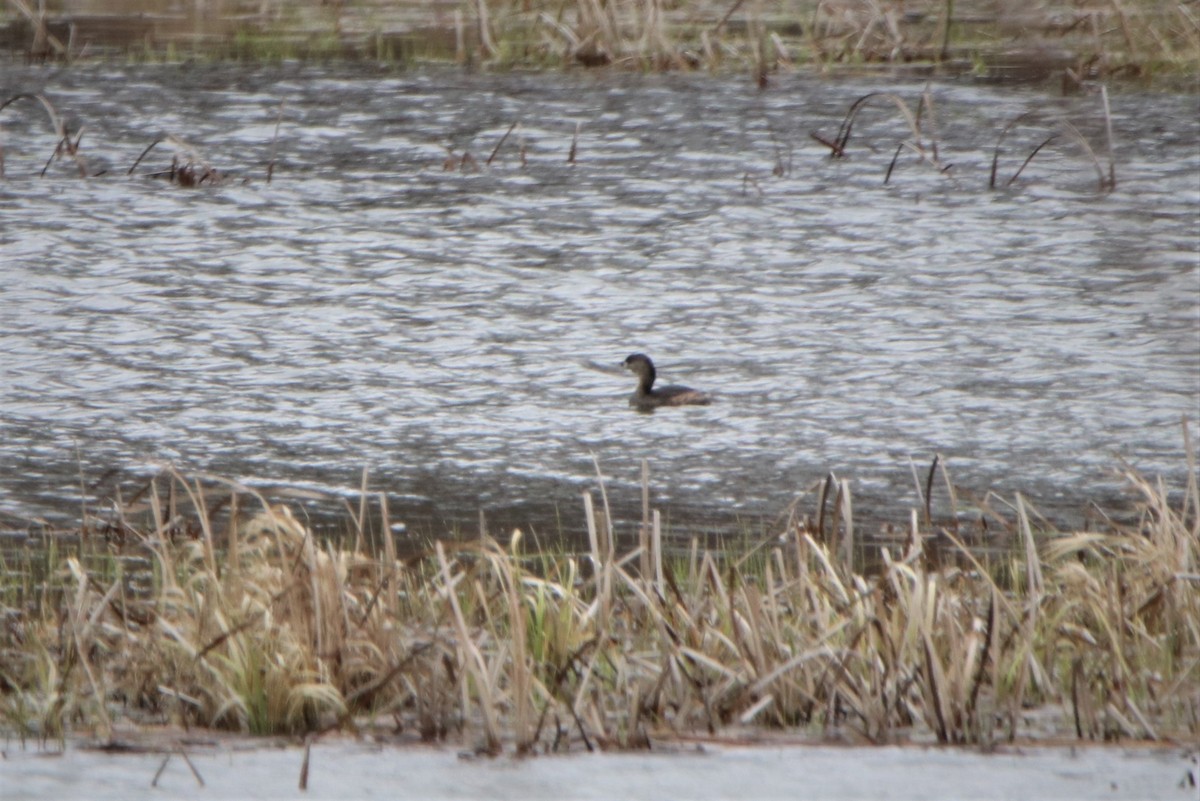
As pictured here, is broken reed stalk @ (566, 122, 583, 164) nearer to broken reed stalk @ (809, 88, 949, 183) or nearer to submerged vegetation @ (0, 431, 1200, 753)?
broken reed stalk @ (809, 88, 949, 183)

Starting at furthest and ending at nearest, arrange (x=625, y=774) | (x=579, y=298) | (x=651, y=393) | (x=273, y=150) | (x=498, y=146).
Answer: (x=273, y=150), (x=498, y=146), (x=579, y=298), (x=651, y=393), (x=625, y=774)

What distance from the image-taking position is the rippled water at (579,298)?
25.5ft

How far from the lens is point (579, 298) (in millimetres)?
10641

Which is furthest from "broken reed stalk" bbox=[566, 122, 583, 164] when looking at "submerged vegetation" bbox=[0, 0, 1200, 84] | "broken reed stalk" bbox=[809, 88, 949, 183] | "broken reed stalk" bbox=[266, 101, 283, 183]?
"broken reed stalk" bbox=[266, 101, 283, 183]

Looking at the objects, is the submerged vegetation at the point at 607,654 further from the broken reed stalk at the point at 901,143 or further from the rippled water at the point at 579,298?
the broken reed stalk at the point at 901,143

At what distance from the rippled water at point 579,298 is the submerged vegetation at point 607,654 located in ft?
3.39

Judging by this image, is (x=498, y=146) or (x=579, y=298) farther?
(x=498, y=146)

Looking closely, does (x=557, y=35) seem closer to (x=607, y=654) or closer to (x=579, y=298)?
(x=579, y=298)

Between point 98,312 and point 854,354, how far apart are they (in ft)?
Result: 13.3

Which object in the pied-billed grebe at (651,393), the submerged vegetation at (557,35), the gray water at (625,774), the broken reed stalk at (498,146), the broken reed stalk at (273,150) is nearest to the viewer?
the gray water at (625,774)

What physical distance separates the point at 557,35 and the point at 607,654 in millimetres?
13085

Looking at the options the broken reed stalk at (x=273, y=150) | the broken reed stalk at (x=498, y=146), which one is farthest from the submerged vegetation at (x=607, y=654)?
the broken reed stalk at (x=498, y=146)

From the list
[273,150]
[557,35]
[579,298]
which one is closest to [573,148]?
[273,150]

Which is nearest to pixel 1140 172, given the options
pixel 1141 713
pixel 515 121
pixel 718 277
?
pixel 718 277
